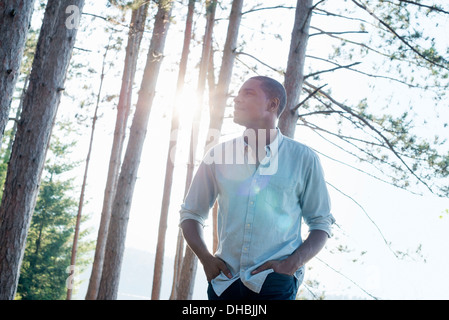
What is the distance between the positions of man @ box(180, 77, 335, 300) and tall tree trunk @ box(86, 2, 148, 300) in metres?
10.4

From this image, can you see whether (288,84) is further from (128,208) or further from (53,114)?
(128,208)

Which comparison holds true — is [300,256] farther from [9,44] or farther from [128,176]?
[128,176]

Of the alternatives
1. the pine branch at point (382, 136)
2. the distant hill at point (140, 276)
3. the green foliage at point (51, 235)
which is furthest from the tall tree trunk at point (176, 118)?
the distant hill at point (140, 276)

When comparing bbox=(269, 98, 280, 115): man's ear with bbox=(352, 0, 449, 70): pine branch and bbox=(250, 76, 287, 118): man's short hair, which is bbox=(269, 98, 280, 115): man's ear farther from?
bbox=(352, 0, 449, 70): pine branch

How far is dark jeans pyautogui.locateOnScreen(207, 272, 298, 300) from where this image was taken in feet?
7.09

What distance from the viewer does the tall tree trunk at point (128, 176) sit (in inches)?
391

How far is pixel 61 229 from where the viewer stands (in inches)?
955

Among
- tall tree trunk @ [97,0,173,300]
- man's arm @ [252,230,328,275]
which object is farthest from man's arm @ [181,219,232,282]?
tall tree trunk @ [97,0,173,300]

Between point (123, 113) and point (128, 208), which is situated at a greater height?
point (123, 113)

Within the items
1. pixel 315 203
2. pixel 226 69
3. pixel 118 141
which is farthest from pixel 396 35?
pixel 118 141

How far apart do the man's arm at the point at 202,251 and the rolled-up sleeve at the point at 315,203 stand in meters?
0.49

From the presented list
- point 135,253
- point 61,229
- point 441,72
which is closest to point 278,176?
point 441,72

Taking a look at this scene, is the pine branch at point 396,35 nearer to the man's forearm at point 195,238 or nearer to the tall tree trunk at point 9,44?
the tall tree trunk at point 9,44
